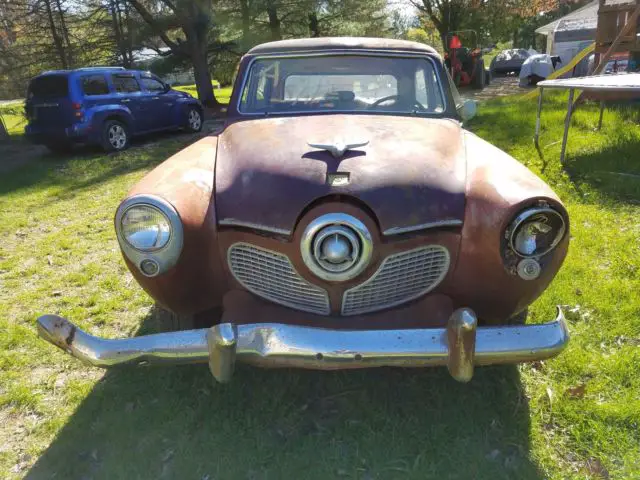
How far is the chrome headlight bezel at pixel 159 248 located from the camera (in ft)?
7.61

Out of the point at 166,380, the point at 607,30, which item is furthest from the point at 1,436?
the point at 607,30

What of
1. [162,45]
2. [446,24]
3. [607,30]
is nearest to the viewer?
[607,30]

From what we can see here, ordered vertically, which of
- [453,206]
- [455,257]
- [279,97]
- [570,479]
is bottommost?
[570,479]

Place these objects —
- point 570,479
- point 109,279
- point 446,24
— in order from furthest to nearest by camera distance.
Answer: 1. point 446,24
2. point 109,279
3. point 570,479

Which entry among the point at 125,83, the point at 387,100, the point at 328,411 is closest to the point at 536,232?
the point at 328,411

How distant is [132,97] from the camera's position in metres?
10.4

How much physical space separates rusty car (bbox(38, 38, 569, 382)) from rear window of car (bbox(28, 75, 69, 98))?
7.90m

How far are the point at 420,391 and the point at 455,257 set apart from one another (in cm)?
85

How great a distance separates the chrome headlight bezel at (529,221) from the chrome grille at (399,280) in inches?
11.4

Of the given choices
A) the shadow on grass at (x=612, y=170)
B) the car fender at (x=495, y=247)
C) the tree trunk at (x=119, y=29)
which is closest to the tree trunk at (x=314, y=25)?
the tree trunk at (x=119, y=29)

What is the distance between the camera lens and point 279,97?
3.61 metres

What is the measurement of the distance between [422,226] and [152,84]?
10273 millimetres

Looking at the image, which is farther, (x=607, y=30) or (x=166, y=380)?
(x=607, y=30)

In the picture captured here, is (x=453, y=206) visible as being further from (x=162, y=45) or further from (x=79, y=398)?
(x=162, y=45)
